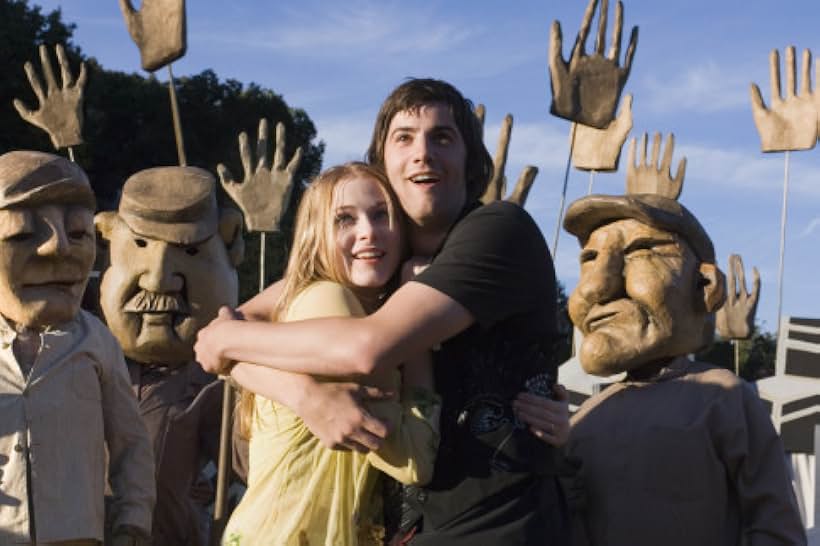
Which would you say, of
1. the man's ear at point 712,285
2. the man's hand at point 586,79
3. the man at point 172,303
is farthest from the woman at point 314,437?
the man's hand at point 586,79

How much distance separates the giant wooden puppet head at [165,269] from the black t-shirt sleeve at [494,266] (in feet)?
9.72

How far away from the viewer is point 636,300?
14.0 ft

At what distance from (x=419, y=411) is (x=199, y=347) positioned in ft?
1.81

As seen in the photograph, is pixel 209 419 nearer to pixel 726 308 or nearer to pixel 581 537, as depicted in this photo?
pixel 581 537

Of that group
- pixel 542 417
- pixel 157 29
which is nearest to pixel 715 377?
pixel 542 417

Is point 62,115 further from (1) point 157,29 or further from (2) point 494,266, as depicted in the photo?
(2) point 494,266

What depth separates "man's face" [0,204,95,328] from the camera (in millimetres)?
3914

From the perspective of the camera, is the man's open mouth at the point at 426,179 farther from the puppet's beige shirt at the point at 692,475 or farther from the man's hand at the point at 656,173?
the man's hand at the point at 656,173

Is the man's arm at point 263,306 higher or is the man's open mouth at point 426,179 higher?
the man's open mouth at point 426,179

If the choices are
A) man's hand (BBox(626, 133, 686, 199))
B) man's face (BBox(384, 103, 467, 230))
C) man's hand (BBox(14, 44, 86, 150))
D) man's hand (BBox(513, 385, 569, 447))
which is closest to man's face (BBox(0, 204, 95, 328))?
man's face (BBox(384, 103, 467, 230))

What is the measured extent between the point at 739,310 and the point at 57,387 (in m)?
8.24

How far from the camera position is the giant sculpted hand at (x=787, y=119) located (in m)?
8.58

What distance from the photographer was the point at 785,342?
10.2 m

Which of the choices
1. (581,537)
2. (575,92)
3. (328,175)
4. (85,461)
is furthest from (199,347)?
(575,92)
